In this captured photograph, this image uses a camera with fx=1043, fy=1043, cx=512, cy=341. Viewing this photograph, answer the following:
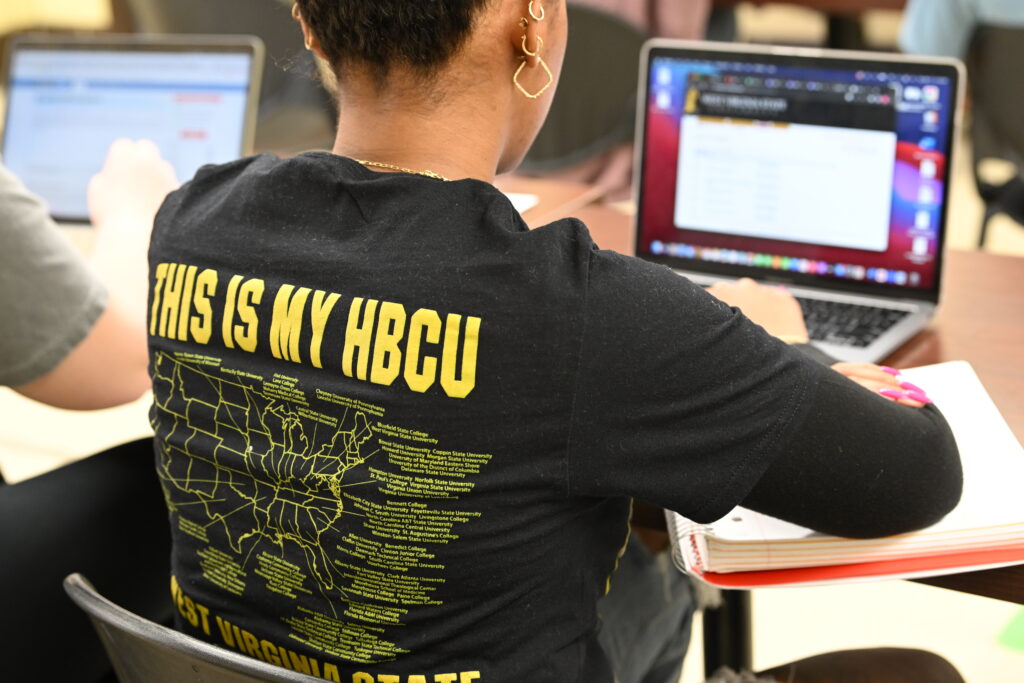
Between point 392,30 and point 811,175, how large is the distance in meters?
0.68

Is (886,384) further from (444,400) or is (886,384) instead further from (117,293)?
(117,293)

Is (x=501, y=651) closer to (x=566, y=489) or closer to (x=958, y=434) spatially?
(x=566, y=489)

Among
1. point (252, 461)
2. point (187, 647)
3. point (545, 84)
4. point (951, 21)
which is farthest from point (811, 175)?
point (951, 21)

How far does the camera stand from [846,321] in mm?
1170

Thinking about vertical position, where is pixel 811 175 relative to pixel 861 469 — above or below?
above

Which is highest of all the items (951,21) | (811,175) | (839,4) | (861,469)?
(839,4)

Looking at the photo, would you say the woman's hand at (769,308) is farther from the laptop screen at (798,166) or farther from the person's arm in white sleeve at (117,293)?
the person's arm in white sleeve at (117,293)

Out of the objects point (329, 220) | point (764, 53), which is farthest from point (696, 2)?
point (329, 220)

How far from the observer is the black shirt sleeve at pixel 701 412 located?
0.65 meters

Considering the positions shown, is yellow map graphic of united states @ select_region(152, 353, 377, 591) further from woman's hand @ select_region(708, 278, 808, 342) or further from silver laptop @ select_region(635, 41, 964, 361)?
silver laptop @ select_region(635, 41, 964, 361)

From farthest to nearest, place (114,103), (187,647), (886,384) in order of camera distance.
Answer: (114,103), (886,384), (187,647)

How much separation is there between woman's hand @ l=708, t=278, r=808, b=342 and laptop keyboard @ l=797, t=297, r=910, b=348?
98 millimetres

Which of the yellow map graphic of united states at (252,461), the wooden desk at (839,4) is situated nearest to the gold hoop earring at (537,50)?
the yellow map graphic of united states at (252,461)

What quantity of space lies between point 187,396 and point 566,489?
0.29 meters
